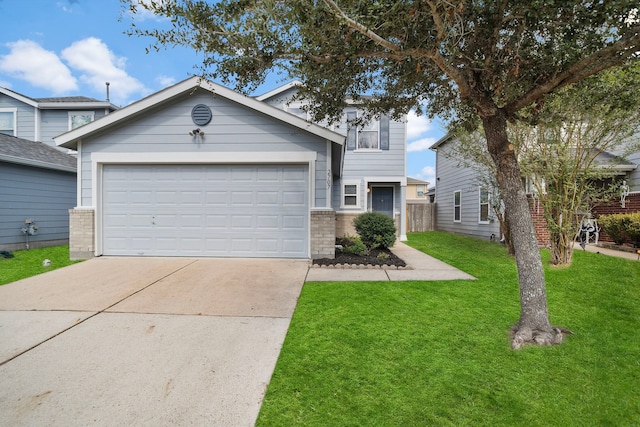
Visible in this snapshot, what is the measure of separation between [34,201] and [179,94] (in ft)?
21.8

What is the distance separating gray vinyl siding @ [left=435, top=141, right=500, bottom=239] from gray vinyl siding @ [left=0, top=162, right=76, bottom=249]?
14.1 metres

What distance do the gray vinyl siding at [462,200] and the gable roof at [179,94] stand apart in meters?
6.39

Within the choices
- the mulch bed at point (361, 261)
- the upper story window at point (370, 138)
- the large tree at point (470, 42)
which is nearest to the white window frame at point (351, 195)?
the upper story window at point (370, 138)

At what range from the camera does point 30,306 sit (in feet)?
14.7

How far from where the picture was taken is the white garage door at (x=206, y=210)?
787 cm

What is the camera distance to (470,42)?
392 centimetres

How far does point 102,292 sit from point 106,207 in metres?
3.79

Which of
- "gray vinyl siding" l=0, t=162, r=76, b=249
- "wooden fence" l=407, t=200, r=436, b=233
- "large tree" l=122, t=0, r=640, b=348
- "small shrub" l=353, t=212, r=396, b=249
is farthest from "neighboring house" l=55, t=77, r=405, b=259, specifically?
"wooden fence" l=407, t=200, r=436, b=233

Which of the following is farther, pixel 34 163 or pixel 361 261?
pixel 34 163

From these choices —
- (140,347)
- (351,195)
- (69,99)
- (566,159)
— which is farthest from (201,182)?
(69,99)

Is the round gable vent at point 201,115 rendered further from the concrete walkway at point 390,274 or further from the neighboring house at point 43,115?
the neighboring house at point 43,115

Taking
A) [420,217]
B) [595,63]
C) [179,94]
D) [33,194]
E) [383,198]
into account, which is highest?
[179,94]

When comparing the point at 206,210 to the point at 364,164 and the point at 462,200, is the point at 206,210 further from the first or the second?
the point at 462,200

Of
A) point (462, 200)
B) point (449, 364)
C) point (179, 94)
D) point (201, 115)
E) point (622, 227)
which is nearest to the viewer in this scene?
point (449, 364)
